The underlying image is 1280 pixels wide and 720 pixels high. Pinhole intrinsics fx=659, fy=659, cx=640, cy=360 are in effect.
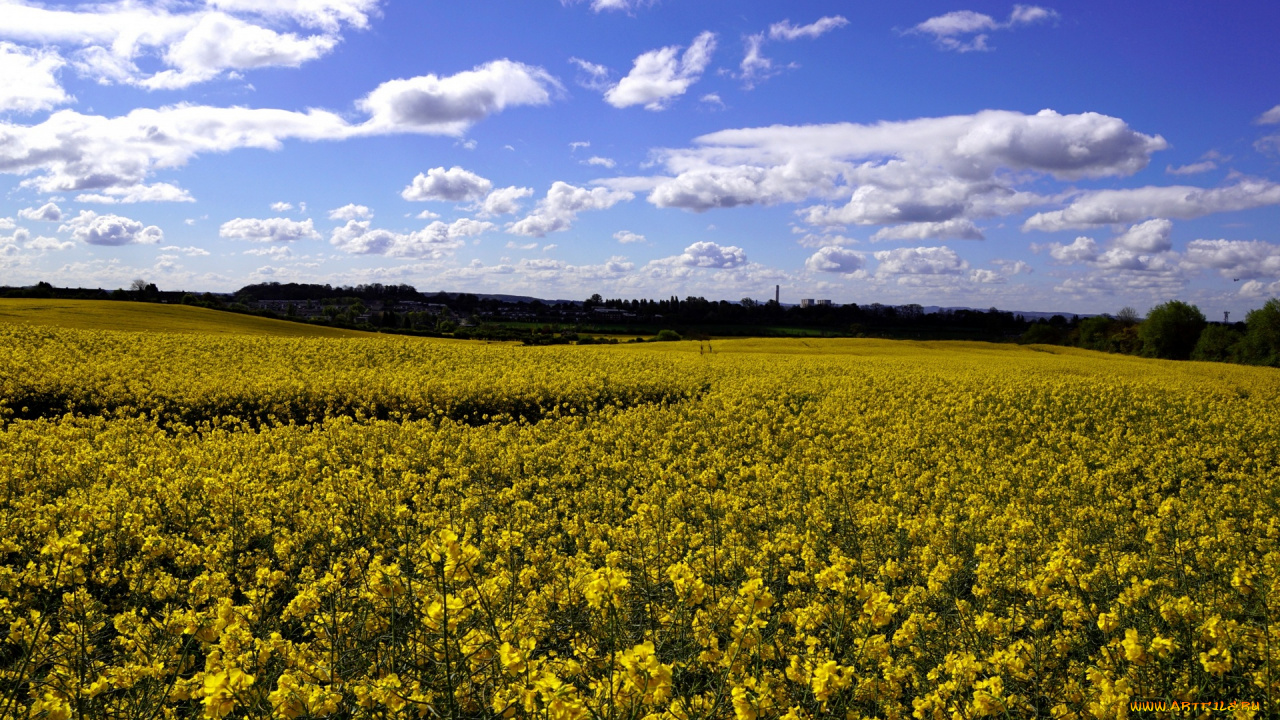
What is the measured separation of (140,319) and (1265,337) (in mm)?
89760

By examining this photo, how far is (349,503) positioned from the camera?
21.6ft

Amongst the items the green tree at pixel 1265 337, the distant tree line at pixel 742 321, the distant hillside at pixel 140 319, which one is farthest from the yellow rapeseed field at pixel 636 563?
the green tree at pixel 1265 337

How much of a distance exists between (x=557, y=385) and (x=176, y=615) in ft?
44.8

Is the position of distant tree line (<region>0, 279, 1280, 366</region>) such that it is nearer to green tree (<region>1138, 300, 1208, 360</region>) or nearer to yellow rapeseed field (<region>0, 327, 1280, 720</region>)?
green tree (<region>1138, 300, 1208, 360</region>)

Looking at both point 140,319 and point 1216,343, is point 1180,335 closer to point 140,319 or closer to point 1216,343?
point 1216,343

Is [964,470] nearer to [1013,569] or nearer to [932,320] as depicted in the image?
[1013,569]

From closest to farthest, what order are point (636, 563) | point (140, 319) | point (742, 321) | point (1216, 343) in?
point (636, 563), point (140, 319), point (1216, 343), point (742, 321)

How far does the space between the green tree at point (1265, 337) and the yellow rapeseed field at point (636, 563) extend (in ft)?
208

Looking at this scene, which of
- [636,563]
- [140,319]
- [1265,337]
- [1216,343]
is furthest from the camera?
[1216,343]

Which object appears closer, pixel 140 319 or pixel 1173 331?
pixel 140 319

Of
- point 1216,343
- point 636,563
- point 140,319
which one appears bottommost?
point 636,563

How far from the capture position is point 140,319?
124ft

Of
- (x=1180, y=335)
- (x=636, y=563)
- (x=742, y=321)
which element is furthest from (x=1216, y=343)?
(x=636, y=563)

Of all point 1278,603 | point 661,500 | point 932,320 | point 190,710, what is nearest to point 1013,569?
point 1278,603
